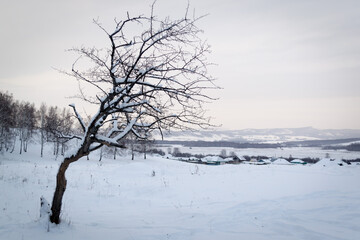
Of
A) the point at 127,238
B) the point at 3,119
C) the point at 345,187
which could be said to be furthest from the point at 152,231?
the point at 3,119

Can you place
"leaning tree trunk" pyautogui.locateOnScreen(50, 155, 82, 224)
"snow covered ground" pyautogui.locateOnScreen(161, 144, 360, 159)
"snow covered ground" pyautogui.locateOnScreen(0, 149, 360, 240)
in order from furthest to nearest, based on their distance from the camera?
1. "snow covered ground" pyautogui.locateOnScreen(161, 144, 360, 159)
2. "snow covered ground" pyautogui.locateOnScreen(0, 149, 360, 240)
3. "leaning tree trunk" pyautogui.locateOnScreen(50, 155, 82, 224)

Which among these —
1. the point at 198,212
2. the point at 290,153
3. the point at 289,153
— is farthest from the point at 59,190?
the point at 289,153

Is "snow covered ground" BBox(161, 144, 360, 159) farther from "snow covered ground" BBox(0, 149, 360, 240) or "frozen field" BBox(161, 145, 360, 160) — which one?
"snow covered ground" BBox(0, 149, 360, 240)

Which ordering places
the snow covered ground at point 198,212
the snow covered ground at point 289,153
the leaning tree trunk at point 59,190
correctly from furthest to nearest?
the snow covered ground at point 289,153 < the snow covered ground at point 198,212 < the leaning tree trunk at point 59,190

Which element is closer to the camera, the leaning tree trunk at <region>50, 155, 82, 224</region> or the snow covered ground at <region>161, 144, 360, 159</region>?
the leaning tree trunk at <region>50, 155, 82, 224</region>

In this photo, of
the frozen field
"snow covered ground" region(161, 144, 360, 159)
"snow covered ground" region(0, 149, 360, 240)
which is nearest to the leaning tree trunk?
"snow covered ground" region(0, 149, 360, 240)

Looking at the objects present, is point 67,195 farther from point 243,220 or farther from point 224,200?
point 243,220

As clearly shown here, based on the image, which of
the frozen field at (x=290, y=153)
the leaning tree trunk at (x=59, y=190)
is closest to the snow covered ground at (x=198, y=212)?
the leaning tree trunk at (x=59, y=190)

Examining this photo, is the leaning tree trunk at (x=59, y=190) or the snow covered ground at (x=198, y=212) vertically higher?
the leaning tree trunk at (x=59, y=190)

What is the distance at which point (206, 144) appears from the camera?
197875 mm

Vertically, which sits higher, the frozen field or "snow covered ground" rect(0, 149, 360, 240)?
"snow covered ground" rect(0, 149, 360, 240)

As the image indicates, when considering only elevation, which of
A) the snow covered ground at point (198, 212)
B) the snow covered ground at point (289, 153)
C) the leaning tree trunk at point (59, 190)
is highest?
the leaning tree trunk at point (59, 190)

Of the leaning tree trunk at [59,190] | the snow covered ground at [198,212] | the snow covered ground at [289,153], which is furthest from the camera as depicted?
the snow covered ground at [289,153]

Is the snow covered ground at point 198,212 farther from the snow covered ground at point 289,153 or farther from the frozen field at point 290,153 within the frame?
the frozen field at point 290,153
